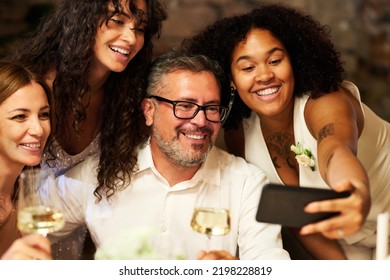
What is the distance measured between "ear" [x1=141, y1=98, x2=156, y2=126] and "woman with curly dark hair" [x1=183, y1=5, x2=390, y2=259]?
0.83 feet

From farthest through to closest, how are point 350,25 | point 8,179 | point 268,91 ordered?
1. point 350,25
2. point 268,91
3. point 8,179

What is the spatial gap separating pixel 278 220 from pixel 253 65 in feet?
1.95

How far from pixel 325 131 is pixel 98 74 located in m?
0.78

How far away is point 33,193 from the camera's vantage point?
1.54 metres

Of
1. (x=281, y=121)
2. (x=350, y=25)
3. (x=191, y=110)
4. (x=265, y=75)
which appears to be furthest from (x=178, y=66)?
(x=350, y=25)

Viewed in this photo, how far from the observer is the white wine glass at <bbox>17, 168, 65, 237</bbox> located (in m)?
1.48

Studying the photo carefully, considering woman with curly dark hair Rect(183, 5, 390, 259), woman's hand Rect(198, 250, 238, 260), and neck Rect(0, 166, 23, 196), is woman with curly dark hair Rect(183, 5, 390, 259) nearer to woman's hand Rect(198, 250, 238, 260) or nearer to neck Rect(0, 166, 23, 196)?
woman's hand Rect(198, 250, 238, 260)

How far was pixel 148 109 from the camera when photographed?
6.27ft

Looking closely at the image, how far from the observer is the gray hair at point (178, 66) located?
1.85 meters

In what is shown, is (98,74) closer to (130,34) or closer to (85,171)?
(130,34)

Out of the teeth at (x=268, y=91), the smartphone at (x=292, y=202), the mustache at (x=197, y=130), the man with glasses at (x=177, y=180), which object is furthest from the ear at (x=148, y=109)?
the smartphone at (x=292, y=202)
